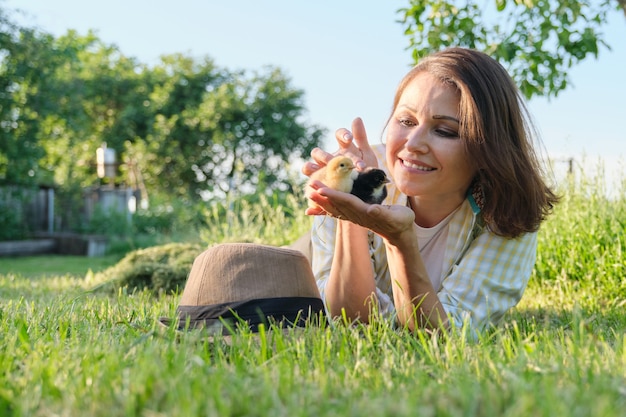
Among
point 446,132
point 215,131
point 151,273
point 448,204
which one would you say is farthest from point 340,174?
point 215,131

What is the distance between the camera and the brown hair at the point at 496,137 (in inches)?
101

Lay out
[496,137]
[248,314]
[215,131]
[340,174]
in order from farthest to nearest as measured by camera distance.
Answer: [215,131], [496,137], [248,314], [340,174]

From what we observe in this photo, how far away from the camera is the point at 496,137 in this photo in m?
2.62

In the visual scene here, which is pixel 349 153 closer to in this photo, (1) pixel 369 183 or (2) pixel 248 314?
(1) pixel 369 183

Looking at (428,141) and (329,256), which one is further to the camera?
(329,256)

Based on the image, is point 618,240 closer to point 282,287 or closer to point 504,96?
point 504,96

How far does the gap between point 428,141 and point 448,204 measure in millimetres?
458

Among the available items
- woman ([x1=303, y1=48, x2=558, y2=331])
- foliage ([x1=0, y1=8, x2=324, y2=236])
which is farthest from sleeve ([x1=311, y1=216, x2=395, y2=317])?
foliage ([x1=0, y1=8, x2=324, y2=236])

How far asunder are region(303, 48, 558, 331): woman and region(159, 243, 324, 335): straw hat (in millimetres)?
187

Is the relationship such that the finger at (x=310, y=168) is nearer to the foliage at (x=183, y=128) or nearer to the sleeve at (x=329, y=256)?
the sleeve at (x=329, y=256)

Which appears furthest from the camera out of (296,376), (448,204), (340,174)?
(448,204)

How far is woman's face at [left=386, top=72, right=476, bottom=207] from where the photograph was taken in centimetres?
256

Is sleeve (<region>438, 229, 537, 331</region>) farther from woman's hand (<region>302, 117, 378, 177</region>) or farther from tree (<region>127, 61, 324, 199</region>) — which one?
tree (<region>127, 61, 324, 199</region>)

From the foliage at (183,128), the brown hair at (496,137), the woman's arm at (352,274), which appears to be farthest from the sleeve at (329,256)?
the foliage at (183,128)
